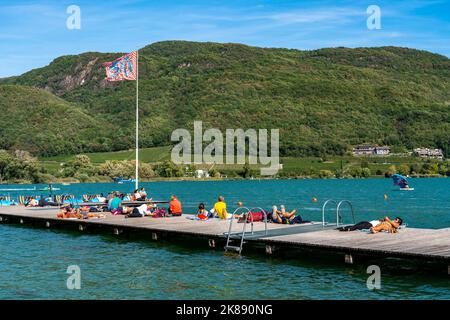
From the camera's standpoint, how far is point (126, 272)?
70.8ft

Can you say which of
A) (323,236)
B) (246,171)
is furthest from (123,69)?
(246,171)

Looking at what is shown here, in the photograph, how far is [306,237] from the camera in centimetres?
2303

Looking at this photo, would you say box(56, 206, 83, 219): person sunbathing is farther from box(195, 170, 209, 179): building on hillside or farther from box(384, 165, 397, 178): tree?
box(384, 165, 397, 178): tree

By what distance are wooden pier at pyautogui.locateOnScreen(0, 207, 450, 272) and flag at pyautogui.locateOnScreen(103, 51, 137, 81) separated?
10517 millimetres

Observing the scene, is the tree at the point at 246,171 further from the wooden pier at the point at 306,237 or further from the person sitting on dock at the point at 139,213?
the person sitting on dock at the point at 139,213

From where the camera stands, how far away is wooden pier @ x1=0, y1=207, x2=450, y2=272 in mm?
19242

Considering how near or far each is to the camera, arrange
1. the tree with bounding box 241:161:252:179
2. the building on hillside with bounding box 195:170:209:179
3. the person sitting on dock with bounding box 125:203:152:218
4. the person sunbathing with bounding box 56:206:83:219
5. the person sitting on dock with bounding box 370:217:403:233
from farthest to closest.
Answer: the tree with bounding box 241:161:252:179 → the building on hillside with bounding box 195:170:209:179 → the person sunbathing with bounding box 56:206:83:219 → the person sitting on dock with bounding box 125:203:152:218 → the person sitting on dock with bounding box 370:217:403:233

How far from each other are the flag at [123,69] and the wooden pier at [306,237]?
1052 centimetres

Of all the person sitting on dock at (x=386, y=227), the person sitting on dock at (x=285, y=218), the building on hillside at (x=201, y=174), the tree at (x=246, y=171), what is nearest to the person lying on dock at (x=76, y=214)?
the person sitting on dock at (x=285, y=218)

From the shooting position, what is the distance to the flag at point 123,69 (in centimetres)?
3991

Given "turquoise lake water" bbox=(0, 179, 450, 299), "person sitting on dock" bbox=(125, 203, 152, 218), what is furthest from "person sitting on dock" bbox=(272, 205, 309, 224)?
"person sitting on dock" bbox=(125, 203, 152, 218)

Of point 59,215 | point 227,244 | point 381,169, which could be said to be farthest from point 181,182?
point 227,244

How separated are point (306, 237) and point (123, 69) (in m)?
22.5
